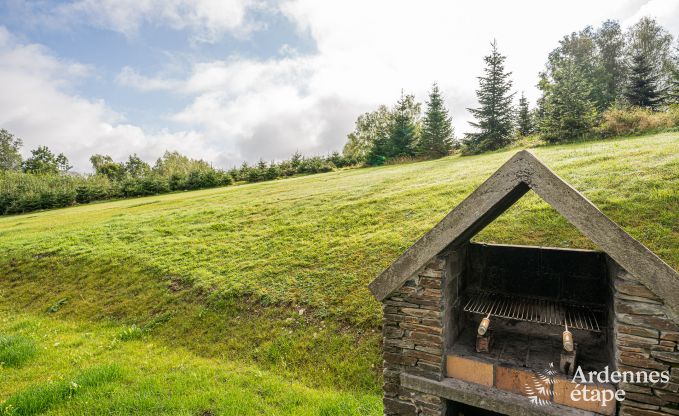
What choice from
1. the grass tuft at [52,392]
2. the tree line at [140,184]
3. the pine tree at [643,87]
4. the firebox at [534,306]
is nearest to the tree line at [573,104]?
the pine tree at [643,87]

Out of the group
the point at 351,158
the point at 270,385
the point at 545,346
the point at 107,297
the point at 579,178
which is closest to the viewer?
the point at 545,346

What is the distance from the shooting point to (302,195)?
729 inches

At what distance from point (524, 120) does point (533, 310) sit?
37.0m

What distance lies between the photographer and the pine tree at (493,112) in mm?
30984

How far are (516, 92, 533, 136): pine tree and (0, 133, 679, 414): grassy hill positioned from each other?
810 inches

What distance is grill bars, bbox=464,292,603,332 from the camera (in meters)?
4.06

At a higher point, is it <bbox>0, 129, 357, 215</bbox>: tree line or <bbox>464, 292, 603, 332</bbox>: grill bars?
<bbox>0, 129, 357, 215</bbox>: tree line

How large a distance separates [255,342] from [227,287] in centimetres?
248

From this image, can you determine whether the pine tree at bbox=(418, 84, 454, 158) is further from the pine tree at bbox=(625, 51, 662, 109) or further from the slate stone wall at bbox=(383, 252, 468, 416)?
the slate stone wall at bbox=(383, 252, 468, 416)

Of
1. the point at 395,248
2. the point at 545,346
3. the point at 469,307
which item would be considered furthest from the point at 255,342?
the point at 545,346

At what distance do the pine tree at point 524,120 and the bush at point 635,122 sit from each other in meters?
Result: 11.4

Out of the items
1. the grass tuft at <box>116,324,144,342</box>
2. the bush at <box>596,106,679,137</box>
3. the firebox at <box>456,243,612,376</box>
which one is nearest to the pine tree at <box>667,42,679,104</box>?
the bush at <box>596,106,679,137</box>

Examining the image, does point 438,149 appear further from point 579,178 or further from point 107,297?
point 107,297

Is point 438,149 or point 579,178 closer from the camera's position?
point 579,178
